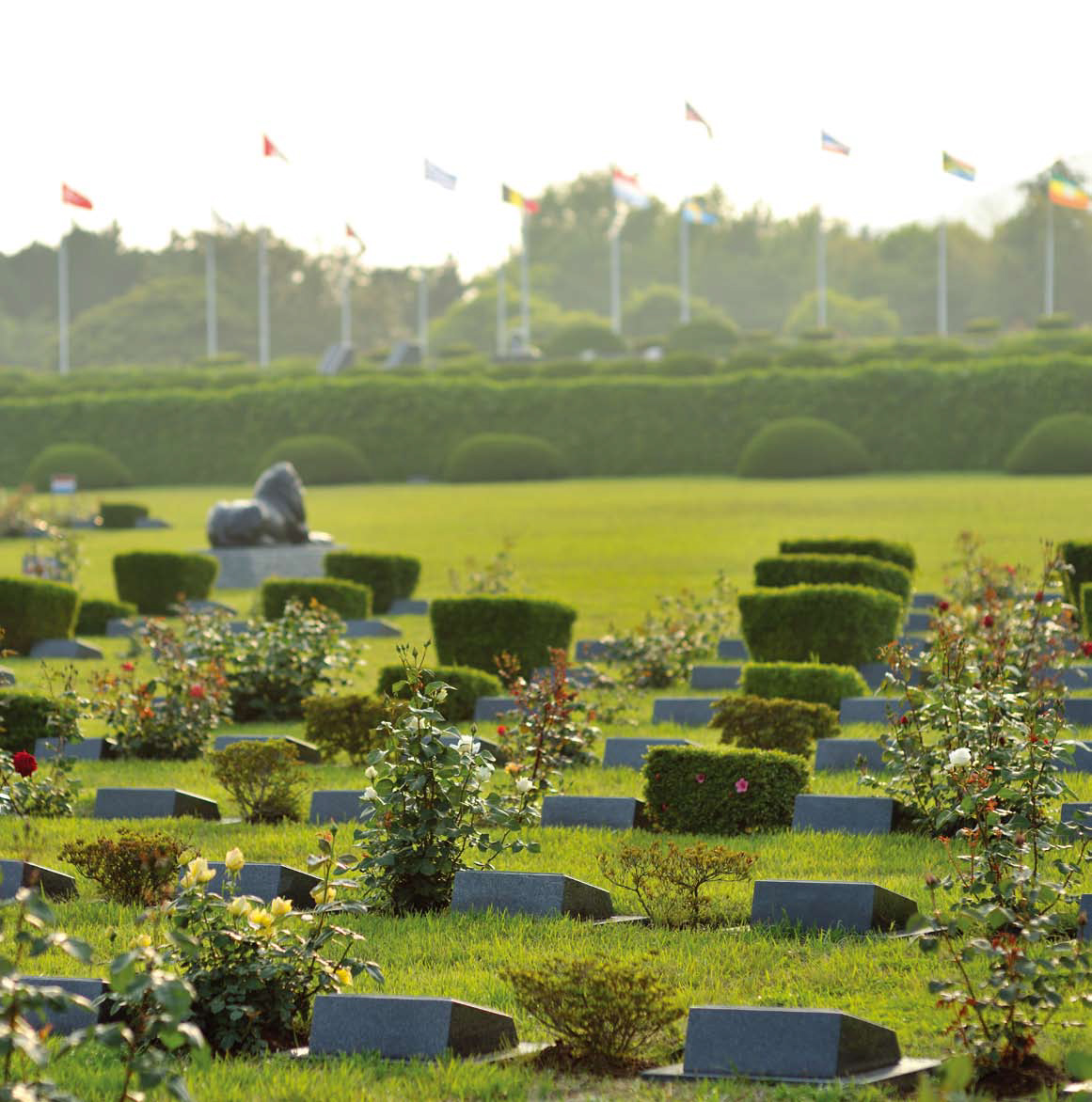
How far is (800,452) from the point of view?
38.7m

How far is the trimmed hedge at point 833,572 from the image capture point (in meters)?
14.3

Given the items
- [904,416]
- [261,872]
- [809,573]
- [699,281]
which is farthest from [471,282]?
[261,872]

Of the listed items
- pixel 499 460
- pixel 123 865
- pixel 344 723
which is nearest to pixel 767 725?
pixel 344 723

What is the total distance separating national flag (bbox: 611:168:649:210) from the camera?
162 ft

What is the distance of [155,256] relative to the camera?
280 ft

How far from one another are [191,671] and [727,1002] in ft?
21.1

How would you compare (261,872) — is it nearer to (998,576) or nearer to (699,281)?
(998,576)

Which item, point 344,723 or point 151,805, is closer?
point 151,805

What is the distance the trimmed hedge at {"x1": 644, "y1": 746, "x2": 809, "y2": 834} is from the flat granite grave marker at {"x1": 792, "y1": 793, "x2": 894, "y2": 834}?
157 mm

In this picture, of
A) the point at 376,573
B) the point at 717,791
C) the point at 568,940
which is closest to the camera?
the point at 568,940

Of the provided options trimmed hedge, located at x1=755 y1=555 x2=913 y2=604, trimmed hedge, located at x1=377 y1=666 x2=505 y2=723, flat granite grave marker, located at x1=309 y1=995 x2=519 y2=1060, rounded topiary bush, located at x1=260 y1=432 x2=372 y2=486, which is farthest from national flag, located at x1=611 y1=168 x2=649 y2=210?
flat granite grave marker, located at x1=309 y1=995 x2=519 y2=1060

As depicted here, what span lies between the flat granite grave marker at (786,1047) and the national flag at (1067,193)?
43.0 m

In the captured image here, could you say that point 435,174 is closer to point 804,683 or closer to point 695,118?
point 695,118

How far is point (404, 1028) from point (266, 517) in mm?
17420
